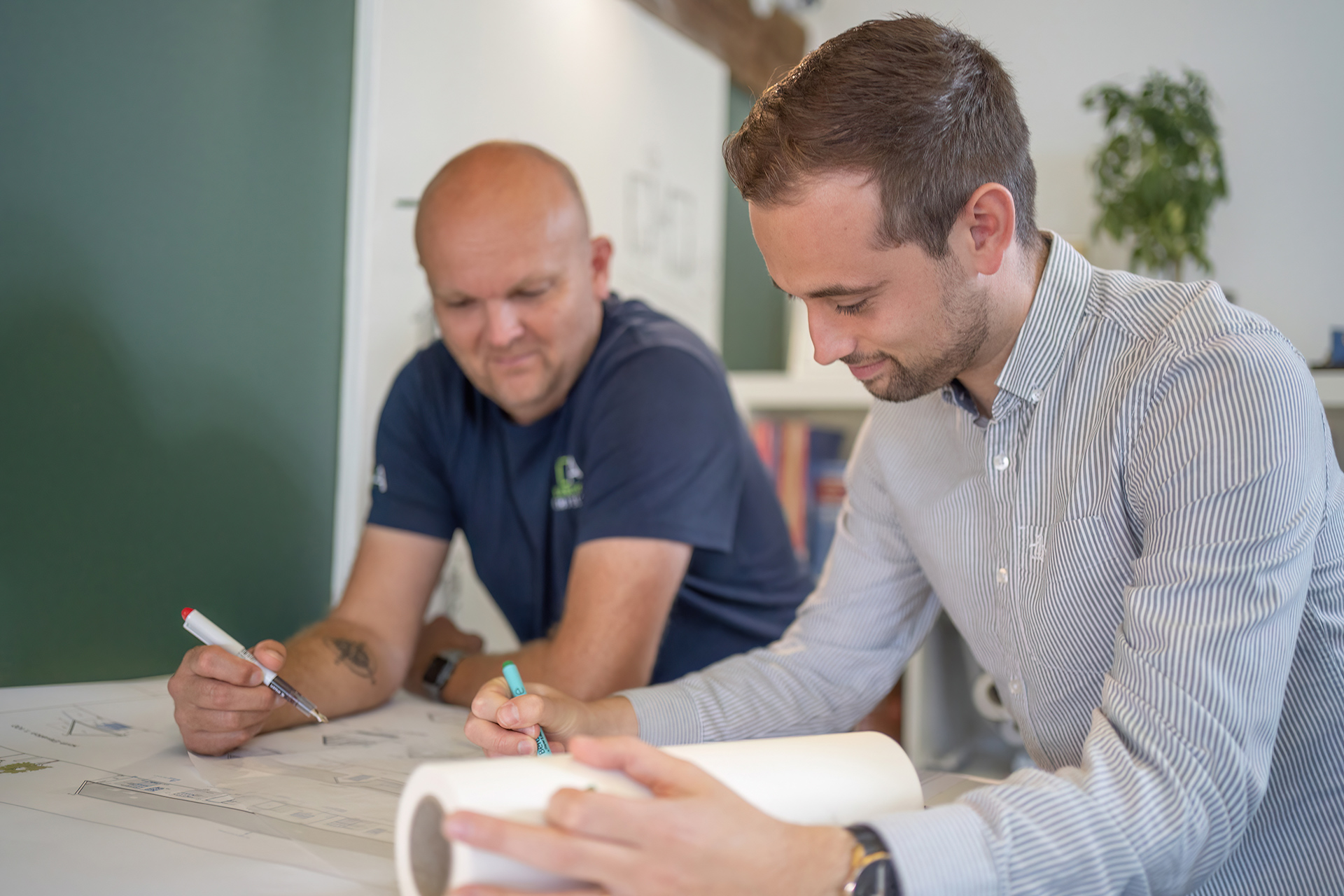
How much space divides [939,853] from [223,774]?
0.65 meters

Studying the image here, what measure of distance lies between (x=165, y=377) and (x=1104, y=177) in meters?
1.89

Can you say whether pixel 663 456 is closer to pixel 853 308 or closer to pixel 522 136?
pixel 853 308

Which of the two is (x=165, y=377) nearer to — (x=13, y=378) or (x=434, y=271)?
(x=13, y=378)

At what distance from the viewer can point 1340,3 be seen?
2.36 metres

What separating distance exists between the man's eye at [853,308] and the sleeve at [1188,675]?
0.25 m

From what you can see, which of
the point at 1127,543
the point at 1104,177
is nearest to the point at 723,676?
the point at 1127,543

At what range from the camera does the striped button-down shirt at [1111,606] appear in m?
0.68

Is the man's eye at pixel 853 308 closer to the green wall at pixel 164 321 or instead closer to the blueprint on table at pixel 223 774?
the blueprint on table at pixel 223 774

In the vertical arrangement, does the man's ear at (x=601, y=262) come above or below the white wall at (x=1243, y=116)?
below

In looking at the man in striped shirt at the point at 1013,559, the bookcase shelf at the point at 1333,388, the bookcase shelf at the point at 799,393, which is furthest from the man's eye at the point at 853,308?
the bookcase shelf at the point at 799,393

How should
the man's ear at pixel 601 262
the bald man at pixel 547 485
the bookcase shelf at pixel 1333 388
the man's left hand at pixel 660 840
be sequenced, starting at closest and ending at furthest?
the man's left hand at pixel 660 840, the bald man at pixel 547 485, the man's ear at pixel 601 262, the bookcase shelf at pixel 1333 388

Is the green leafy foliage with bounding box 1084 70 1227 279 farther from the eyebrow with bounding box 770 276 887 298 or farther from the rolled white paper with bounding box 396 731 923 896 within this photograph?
the rolled white paper with bounding box 396 731 923 896

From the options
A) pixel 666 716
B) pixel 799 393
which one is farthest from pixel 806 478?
pixel 666 716

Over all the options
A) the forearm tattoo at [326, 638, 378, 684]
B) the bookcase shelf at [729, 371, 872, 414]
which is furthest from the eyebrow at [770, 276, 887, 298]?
the bookcase shelf at [729, 371, 872, 414]
